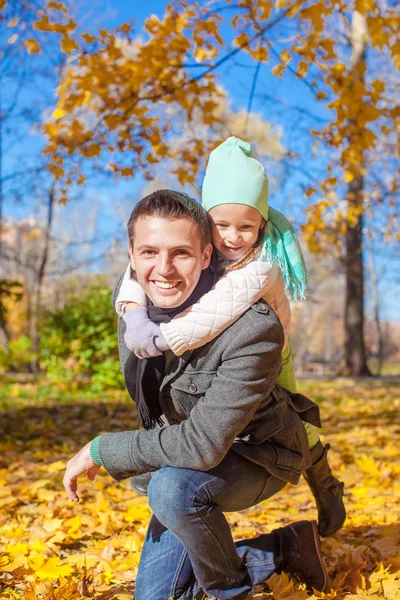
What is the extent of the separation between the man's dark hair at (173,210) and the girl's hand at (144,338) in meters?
0.29

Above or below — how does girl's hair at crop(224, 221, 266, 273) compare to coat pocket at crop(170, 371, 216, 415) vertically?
above

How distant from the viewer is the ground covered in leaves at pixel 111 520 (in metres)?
2.24

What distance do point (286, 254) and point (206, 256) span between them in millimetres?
277

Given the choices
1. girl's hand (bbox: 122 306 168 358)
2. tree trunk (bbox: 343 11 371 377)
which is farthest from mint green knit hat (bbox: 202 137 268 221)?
tree trunk (bbox: 343 11 371 377)

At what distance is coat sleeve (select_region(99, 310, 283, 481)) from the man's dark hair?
1.08 ft

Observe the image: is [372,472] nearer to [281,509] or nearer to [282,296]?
[281,509]

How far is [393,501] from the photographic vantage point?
11.2ft

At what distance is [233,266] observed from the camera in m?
1.98

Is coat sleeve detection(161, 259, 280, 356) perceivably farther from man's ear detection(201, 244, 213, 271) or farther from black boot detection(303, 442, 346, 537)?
black boot detection(303, 442, 346, 537)

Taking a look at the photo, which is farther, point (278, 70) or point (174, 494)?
point (278, 70)

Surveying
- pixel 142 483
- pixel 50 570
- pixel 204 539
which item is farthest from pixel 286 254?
pixel 50 570

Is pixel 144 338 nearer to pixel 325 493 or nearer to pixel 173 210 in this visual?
pixel 173 210

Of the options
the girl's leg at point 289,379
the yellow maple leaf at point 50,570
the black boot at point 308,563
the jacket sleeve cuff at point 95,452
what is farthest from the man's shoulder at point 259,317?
the yellow maple leaf at point 50,570

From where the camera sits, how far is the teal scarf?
2.03 m
